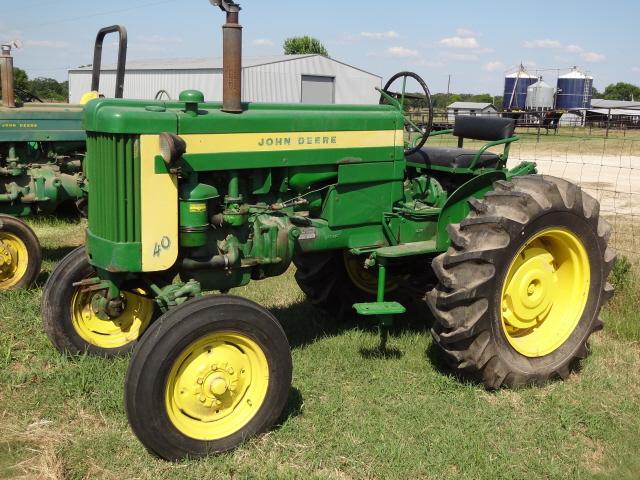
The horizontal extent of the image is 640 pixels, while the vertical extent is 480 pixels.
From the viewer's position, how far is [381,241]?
15.6 feet

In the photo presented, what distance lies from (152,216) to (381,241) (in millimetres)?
1803

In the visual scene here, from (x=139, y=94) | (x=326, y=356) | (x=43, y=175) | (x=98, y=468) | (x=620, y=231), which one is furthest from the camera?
(x=139, y=94)

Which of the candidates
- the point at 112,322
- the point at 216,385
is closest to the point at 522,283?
the point at 216,385

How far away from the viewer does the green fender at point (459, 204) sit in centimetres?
454

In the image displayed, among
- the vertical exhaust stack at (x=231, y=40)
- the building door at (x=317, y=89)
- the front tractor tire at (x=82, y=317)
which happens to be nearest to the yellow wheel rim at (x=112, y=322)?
the front tractor tire at (x=82, y=317)

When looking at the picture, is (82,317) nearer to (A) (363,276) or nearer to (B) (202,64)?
(A) (363,276)

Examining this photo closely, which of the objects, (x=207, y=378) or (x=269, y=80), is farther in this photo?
(x=269, y=80)

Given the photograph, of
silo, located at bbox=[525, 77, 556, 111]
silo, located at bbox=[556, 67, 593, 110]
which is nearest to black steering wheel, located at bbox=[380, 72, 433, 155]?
silo, located at bbox=[525, 77, 556, 111]

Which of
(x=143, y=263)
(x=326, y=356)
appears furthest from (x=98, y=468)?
(x=326, y=356)

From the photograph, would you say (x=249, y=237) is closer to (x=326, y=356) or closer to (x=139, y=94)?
(x=326, y=356)

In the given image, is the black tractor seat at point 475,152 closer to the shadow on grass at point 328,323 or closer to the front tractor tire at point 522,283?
the front tractor tire at point 522,283

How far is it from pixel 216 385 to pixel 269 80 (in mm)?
32233

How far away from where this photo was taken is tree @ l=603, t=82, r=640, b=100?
92688mm

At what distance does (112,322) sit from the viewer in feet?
15.6
